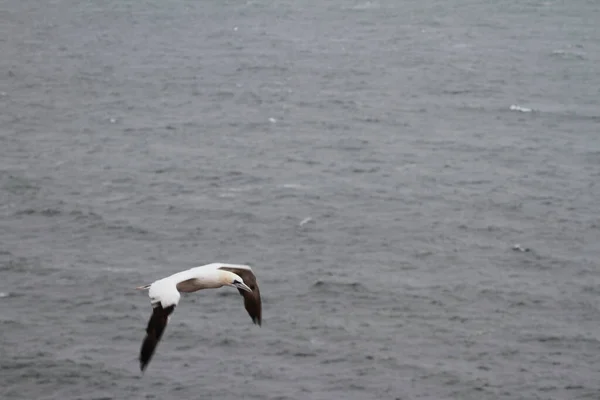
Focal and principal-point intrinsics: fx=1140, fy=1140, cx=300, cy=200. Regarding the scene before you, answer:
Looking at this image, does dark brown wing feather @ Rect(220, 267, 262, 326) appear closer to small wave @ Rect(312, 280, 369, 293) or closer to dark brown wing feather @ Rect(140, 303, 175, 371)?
dark brown wing feather @ Rect(140, 303, 175, 371)

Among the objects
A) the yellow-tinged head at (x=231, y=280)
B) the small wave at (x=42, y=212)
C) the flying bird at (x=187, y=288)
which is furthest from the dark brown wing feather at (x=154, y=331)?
the small wave at (x=42, y=212)

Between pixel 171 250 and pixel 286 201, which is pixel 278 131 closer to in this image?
pixel 286 201

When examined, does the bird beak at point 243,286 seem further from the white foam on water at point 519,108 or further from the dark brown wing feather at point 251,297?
the white foam on water at point 519,108

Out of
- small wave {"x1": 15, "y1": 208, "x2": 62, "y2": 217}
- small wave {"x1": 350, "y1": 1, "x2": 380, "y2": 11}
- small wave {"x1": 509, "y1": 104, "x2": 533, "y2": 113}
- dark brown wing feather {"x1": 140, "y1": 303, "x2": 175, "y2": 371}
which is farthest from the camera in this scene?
small wave {"x1": 350, "y1": 1, "x2": 380, "y2": 11}

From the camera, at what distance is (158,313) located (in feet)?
109

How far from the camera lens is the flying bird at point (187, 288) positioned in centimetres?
3291

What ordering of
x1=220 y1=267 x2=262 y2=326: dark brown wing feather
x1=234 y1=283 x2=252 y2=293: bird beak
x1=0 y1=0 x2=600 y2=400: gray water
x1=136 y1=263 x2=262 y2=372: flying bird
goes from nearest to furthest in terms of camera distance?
1. x1=136 y1=263 x2=262 y2=372: flying bird
2. x1=234 y1=283 x2=252 y2=293: bird beak
3. x1=220 y1=267 x2=262 y2=326: dark brown wing feather
4. x1=0 y1=0 x2=600 y2=400: gray water

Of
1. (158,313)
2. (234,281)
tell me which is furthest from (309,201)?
(158,313)

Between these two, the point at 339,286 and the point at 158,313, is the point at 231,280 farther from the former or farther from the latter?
the point at 339,286

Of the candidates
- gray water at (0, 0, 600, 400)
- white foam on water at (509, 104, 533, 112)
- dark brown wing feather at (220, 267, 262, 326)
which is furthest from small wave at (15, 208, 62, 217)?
dark brown wing feather at (220, 267, 262, 326)

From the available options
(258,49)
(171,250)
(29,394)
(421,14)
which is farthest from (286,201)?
(421,14)

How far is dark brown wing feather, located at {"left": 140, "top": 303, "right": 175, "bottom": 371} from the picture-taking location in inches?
1266

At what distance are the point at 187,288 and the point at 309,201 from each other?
46.3 meters

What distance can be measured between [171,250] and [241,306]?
799cm
